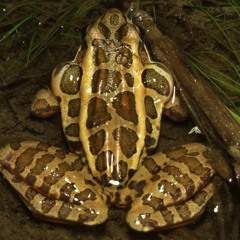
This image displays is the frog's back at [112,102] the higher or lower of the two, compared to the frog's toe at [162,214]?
higher

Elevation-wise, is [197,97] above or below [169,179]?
above

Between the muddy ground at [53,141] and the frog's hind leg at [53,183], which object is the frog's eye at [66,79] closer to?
the muddy ground at [53,141]

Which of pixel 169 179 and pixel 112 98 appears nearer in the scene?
pixel 169 179

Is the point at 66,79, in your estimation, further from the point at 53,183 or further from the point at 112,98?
the point at 53,183

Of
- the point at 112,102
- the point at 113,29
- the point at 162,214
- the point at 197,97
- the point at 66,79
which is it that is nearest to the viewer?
the point at 162,214

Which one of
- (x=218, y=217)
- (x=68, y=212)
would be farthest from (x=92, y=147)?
(x=218, y=217)

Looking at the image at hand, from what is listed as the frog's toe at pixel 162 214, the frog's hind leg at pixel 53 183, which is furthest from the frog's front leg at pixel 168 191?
the frog's hind leg at pixel 53 183

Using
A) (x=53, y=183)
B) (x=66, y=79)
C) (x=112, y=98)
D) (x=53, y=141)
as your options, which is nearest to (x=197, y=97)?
(x=112, y=98)
